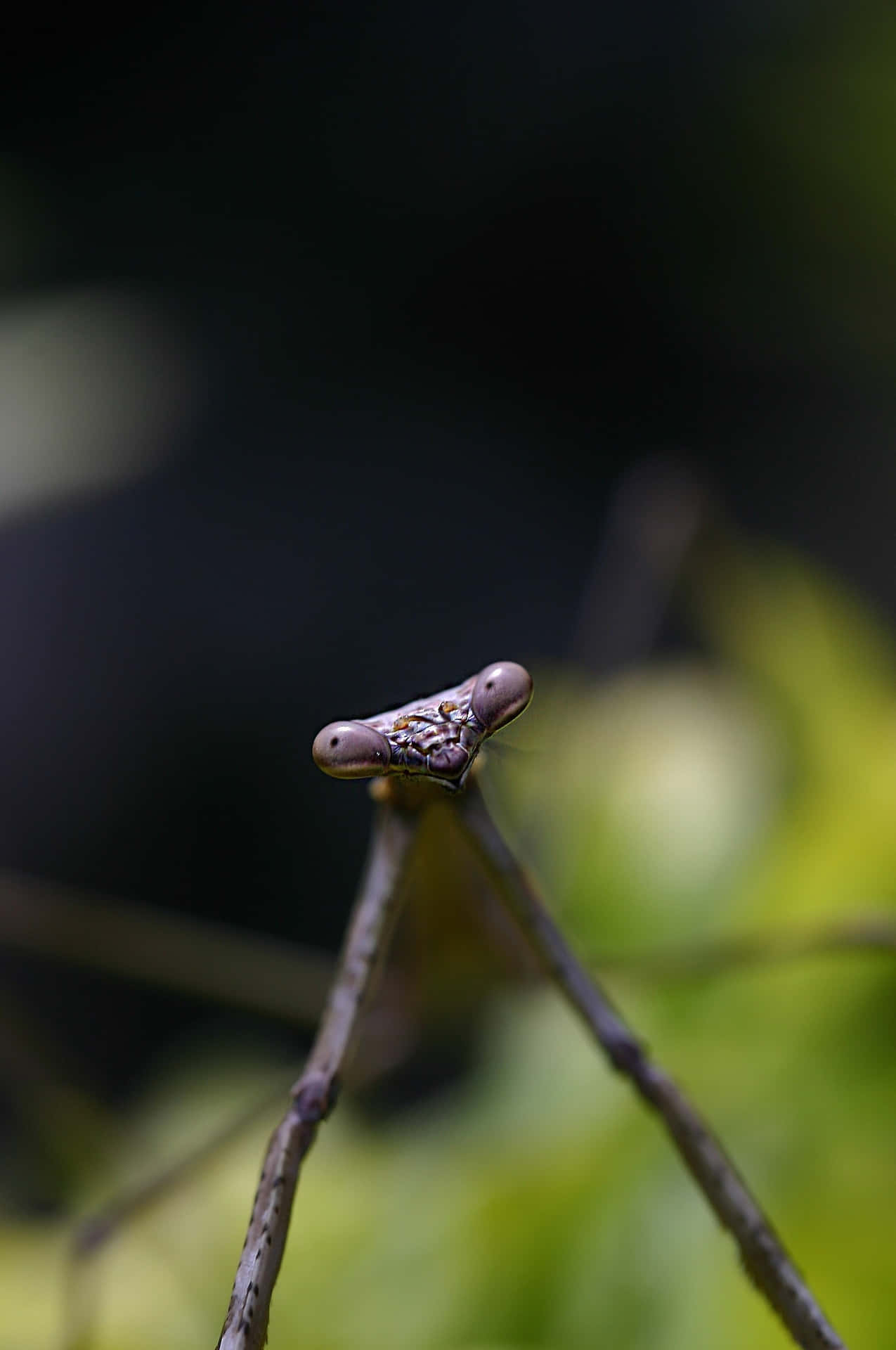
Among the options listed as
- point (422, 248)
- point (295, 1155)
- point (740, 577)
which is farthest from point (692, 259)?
point (295, 1155)

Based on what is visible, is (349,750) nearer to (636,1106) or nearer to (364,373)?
(636,1106)

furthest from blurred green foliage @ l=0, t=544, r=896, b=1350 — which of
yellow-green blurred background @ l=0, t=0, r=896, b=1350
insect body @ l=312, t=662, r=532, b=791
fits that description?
insect body @ l=312, t=662, r=532, b=791

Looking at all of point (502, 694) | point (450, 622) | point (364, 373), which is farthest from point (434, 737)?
point (364, 373)

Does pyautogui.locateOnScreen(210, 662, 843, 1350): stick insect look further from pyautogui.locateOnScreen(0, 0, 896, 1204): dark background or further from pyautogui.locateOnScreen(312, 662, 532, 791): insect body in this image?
pyautogui.locateOnScreen(0, 0, 896, 1204): dark background

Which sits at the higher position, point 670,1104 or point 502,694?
point 502,694

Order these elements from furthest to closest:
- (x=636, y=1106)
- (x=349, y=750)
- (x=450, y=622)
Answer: (x=450, y=622)
(x=636, y=1106)
(x=349, y=750)

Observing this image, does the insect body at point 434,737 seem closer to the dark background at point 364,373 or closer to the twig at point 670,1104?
the twig at point 670,1104
